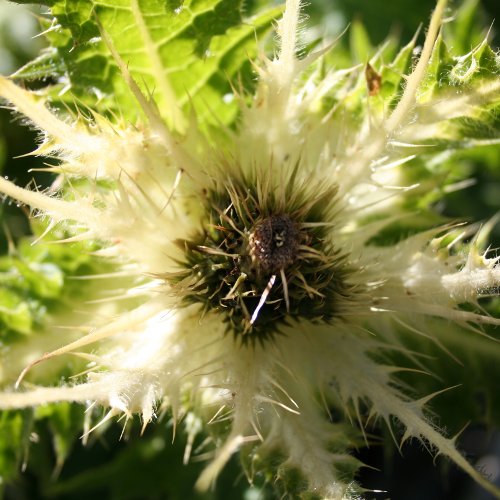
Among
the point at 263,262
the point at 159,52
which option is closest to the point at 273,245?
the point at 263,262

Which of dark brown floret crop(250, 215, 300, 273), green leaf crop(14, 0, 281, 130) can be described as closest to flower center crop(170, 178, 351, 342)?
dark brown floret crop(250, 215, 300, 273)

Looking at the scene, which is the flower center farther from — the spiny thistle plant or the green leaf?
the green leaf

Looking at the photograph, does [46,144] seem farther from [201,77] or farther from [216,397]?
[216,397]

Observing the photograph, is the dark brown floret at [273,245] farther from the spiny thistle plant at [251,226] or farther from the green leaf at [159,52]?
the green leaf at [159,52]

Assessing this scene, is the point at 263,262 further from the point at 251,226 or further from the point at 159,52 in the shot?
the point at 159,52

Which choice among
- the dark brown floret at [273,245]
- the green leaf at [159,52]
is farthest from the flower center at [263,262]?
the green leaf at [159,52]

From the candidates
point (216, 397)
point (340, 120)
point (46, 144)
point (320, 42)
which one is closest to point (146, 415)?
point (216, 397)

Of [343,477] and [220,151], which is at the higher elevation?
[220,151]

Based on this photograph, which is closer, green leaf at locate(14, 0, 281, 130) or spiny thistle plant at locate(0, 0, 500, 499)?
spiny thistle plant at locate(0, 0, 500, 499)
